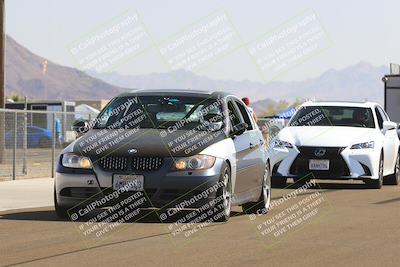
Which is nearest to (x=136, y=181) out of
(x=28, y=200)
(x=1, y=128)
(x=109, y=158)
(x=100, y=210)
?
(x=109, y=158)

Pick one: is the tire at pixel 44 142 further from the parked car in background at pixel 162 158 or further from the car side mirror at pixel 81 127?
the parked car in background at pixel 162 158

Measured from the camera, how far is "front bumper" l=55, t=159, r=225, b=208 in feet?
41.9

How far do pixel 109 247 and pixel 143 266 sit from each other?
55.6 inches

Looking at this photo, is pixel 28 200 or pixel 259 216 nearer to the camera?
pixel 259 216

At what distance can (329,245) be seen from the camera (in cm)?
1082

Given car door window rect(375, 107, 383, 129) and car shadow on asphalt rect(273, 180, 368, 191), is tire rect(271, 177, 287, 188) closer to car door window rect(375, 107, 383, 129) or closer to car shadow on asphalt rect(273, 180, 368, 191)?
car shadow on asphalt rect(273, 180, 368, 191)

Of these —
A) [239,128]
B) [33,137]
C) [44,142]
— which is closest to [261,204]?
[239,128]

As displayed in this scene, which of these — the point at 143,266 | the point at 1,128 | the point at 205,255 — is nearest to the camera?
the point at 143,266

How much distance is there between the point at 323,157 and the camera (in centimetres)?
2017

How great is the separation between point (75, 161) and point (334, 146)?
8.10 m

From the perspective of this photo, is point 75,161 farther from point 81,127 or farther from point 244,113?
point 244,113

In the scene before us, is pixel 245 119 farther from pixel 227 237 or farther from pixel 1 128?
pixel 1 128

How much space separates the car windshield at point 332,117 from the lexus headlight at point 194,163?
876 cm

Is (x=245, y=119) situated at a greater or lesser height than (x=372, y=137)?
greater
